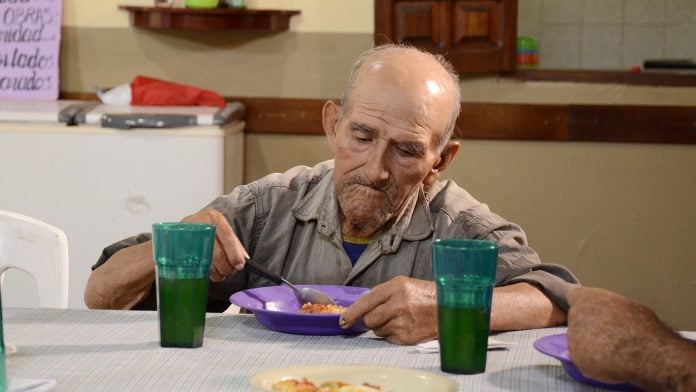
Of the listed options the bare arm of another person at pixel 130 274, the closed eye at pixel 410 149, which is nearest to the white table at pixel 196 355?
the bare arm of another person at pixel 130 274

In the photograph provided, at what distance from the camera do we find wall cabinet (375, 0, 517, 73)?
12.6 ft

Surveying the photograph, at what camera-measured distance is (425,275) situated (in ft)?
6.89

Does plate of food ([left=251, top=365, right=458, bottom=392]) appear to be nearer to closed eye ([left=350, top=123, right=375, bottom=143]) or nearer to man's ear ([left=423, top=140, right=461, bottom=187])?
closed eye ([left=350, top=123, right=375, bottom=143])

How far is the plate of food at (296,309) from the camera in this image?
1646 millimetres

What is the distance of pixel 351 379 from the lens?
139cm

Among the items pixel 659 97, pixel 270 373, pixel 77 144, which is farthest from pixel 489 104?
pixel 270 373

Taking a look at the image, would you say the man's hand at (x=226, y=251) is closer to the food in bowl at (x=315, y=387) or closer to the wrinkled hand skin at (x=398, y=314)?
the wrinkled hand skin at (x=398, y=314)

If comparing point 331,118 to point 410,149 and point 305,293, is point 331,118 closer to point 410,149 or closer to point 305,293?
point 410,149

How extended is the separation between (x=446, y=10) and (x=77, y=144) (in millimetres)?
1363

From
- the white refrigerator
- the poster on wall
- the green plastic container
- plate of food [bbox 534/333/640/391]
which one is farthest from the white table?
the poster on wall

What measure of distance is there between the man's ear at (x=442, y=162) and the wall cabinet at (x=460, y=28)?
5.57 ft

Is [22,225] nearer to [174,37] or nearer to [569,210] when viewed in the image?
[174,37]

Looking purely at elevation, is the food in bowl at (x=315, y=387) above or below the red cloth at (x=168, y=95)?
below

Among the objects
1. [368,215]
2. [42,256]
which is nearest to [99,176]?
[42,256]
